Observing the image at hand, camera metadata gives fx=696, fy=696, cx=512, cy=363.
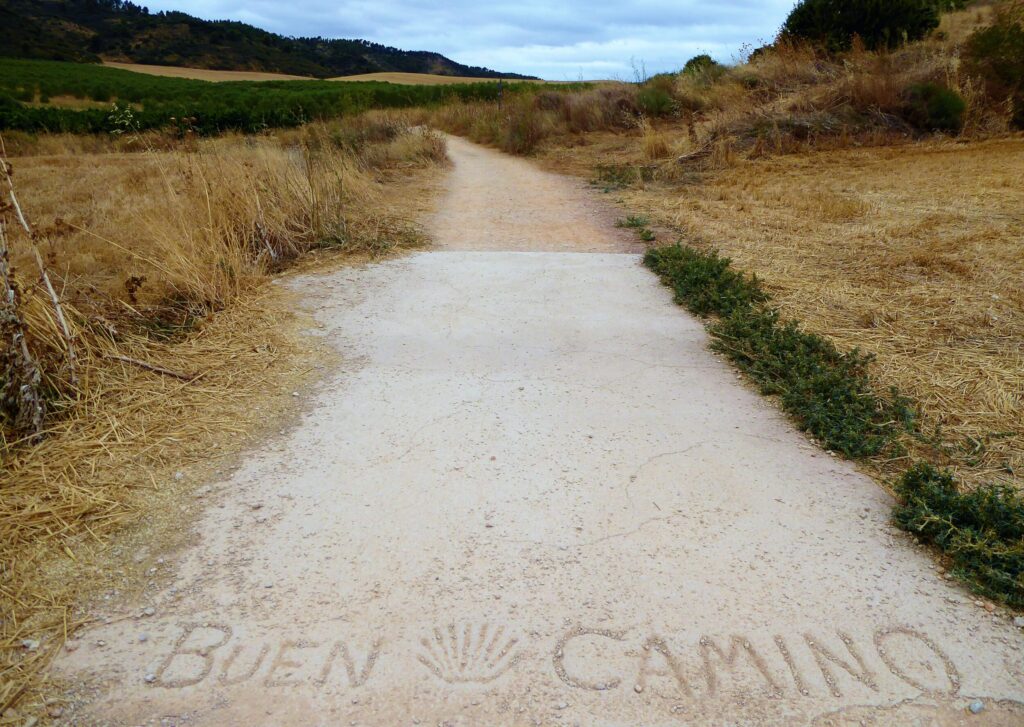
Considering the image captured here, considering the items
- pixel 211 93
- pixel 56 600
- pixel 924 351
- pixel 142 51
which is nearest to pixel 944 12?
pixel 924 351

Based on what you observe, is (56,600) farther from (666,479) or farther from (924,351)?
(924,351)

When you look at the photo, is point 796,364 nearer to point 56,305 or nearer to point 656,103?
point 56,305

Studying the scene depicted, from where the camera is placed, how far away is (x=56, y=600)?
8.16ft

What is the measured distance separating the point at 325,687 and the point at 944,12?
2232cm

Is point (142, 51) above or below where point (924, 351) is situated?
above

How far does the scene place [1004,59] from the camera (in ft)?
39.9

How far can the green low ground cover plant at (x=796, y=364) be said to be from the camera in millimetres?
3558

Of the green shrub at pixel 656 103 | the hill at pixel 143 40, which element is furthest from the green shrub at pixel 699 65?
the hill at pixel 143 40

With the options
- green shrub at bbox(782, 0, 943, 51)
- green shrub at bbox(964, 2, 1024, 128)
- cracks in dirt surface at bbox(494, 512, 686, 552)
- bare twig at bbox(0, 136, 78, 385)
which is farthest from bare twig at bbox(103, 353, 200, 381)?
green shrub at bbox(782, 0, 943, 51)

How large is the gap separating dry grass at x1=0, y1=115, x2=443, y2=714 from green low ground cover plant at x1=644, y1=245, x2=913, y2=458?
9.28 ft

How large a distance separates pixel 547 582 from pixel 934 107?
42.5 feet

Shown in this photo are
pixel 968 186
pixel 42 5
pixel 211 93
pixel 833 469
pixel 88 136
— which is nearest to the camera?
pixel 833 469

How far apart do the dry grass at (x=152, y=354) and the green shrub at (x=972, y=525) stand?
10.4 feet

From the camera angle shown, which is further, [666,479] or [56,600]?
[666,479]
